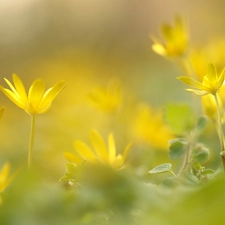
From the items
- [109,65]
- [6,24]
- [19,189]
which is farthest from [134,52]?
[19,189]

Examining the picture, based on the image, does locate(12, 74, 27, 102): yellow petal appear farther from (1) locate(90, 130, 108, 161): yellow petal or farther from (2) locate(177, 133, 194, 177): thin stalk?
(2) locate(177, 133, 194, 177): thin stalk

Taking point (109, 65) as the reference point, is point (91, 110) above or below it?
below

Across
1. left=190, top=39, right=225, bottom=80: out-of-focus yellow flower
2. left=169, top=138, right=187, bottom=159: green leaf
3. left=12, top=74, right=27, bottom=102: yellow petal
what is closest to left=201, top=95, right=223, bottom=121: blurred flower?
left=169, top=138, right=187, bottom=159: green leaf

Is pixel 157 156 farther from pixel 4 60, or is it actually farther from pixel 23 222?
pixel 4 60

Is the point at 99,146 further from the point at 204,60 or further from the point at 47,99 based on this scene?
the point at 204,60

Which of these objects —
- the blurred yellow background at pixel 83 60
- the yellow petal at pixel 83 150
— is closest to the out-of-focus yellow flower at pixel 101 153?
the yellow petal at pixel 83 150

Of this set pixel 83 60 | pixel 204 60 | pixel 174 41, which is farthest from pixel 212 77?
pixel 83 60
